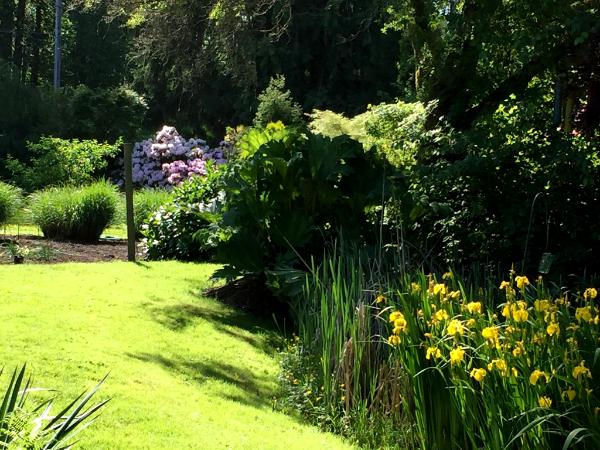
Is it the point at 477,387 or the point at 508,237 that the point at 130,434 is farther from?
the point at 508,237

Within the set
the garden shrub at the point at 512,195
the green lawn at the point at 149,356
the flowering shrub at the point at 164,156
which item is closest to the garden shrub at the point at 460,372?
the green lawn at the point at 149,356

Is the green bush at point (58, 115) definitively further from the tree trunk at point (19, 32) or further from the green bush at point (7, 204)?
the tree trunk at point (19, 32)

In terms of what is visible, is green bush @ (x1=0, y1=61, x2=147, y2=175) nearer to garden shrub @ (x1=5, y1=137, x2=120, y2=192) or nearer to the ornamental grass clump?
garden shrub @ (x1=5, y1=137, x2=120, y2=192)

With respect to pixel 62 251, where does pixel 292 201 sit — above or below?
above

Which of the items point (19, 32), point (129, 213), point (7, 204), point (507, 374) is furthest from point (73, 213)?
point (19, 32)

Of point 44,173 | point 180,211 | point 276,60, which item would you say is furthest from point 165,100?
point 180,211

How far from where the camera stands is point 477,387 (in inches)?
147

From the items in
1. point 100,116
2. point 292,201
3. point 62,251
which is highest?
point 100,116

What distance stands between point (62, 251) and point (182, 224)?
1787mm

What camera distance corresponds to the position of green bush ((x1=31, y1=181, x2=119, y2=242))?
12.8 metres

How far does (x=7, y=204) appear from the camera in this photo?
44.8ft

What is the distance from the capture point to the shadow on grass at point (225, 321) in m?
6.96

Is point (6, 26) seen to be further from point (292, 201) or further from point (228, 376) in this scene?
point (228, 376)

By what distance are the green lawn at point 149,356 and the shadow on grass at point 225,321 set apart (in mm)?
14
